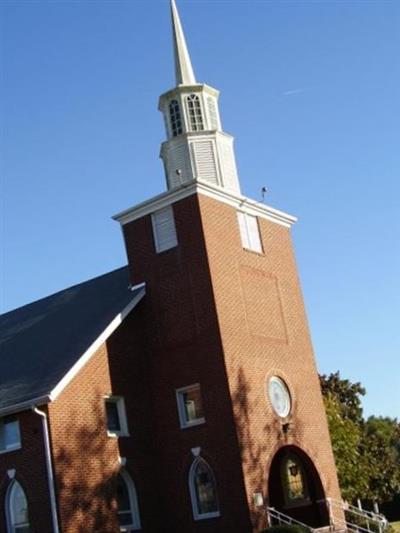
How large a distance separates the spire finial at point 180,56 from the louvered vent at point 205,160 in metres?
2.52

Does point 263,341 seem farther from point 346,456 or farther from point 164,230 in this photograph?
point 346,456

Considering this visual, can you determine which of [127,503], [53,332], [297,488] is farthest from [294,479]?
[53,332]

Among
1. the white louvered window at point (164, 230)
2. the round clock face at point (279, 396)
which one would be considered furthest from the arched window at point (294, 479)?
the white louvered window at point (164, 230)

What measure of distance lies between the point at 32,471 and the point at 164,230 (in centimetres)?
845

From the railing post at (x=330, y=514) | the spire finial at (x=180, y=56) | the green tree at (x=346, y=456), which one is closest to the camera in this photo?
the railing post at (x=330, y=514)

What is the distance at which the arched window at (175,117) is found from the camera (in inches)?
1104

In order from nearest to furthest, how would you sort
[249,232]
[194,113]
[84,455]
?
1. [84,455]
2. [249,232]
3. [194,113]

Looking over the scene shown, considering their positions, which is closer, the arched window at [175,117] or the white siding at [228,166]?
the white siding at [228,166]

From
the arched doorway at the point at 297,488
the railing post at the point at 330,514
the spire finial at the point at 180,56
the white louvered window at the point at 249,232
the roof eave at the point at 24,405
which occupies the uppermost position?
the spire finial at the point at 180,56

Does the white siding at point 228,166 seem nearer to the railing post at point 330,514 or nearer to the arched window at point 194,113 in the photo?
A: the arched window at point 194,113

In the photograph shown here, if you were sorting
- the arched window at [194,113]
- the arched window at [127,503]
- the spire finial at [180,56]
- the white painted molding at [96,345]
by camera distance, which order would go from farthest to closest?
the spire finial at [180,56] → the arched window at [194,113] → the arched window at [127,503] → the white painted molding at [96,345]

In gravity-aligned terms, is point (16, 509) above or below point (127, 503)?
above

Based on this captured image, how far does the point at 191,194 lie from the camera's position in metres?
26.1

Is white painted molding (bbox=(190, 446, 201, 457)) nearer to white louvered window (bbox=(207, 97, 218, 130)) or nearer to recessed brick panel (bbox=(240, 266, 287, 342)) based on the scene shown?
recessed brick panel (bbox=(240, 266, 287, 342))
